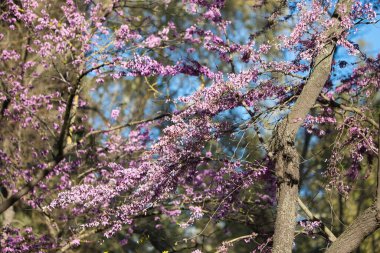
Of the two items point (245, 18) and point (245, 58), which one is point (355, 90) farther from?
point (245, 18)

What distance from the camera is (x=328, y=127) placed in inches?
338

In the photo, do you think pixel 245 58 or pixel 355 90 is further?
pixel 355 90

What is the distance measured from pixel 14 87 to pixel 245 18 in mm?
6769

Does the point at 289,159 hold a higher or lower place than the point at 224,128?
lower

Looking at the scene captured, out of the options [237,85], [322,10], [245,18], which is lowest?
[237,85]

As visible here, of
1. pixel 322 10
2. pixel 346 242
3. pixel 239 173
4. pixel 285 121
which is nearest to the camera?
pixel 346 242

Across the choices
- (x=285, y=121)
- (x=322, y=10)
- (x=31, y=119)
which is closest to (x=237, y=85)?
(x=285, y=121)

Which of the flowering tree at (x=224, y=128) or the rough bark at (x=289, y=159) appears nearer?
the rough bark at (x=289, y=159)

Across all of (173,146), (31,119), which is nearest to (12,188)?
(31,119)

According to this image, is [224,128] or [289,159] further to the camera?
[224,128]

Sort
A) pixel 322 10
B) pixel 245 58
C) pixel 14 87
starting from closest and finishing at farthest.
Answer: pixel 322 10, pixel 245 58, pixel 14 87

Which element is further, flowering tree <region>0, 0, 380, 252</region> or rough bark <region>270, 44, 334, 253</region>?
flowering tree <region>0, 0, 380, 252</region>

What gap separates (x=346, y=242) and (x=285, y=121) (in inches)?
58.4

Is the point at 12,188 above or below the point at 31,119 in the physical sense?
below
